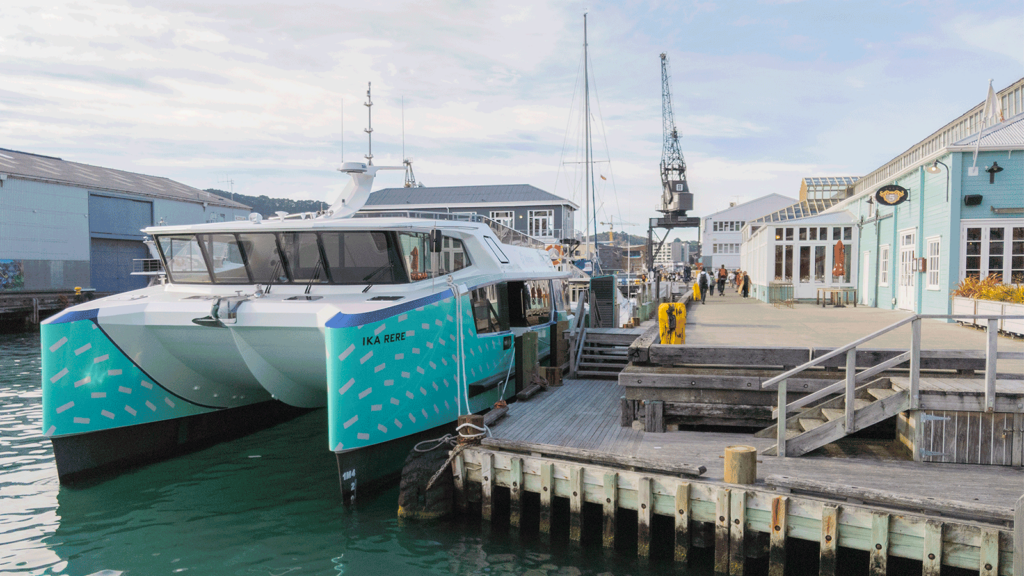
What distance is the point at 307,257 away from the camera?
980 cm

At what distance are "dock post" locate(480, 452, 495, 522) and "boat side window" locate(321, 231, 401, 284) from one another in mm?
3017

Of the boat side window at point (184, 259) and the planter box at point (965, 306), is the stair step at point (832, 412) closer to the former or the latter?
the planter box at point (965, 306)

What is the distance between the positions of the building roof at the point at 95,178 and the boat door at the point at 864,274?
121 ft

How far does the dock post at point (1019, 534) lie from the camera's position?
17.0 ft

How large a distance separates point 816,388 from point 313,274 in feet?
22.4

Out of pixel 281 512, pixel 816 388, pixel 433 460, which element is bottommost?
pixel 281 512

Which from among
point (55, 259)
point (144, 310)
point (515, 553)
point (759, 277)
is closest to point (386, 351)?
point (515, 553)

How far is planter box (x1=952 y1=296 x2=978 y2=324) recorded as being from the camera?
14.4 metres

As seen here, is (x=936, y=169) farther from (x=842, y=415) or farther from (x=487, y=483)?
(x=487, y=483)

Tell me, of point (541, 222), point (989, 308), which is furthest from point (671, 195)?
point (989, 308)

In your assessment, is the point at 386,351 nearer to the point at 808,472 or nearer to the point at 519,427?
the point at 519,427

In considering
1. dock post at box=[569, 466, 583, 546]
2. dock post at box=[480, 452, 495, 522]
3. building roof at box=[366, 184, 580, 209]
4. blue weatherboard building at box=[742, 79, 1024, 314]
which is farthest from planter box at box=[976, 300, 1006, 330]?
building roof at box=[366, 184, 580, 209]

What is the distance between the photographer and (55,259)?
35594 millimetres

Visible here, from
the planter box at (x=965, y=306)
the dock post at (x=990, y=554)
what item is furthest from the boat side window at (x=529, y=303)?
the planter box at (x=965, y=306)
